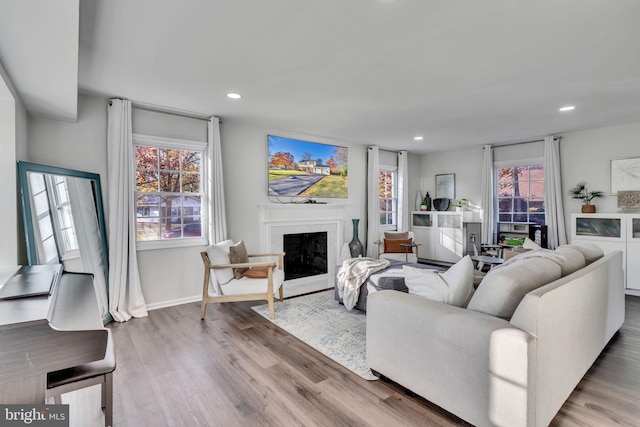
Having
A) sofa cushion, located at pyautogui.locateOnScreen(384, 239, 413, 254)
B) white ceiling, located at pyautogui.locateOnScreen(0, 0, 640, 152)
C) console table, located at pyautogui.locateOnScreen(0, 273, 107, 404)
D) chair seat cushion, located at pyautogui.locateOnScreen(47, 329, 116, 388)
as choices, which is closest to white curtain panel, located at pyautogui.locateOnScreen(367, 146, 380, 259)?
sofa cushion, located at pyautogui.locateOnScreen(384, 239, 413, 254)

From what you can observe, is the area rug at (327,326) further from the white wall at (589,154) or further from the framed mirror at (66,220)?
the white wall at (589,154)

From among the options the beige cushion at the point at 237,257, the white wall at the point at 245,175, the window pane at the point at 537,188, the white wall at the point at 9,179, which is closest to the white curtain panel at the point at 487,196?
the window pane at the point at 537,188

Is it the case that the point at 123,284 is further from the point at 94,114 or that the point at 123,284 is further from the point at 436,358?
the point at 436,358

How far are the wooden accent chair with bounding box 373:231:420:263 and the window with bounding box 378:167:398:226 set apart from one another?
2.44 ft

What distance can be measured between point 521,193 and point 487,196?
59 centimetres

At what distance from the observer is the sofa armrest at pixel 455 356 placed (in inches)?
58.6

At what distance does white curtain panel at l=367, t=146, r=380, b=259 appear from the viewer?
6184mm

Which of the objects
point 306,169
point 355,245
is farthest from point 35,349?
point 355,245

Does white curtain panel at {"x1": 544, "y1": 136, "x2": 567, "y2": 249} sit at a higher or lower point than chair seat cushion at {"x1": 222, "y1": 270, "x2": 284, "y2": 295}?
higher

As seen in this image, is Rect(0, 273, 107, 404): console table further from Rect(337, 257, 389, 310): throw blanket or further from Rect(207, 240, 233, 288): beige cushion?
Rect(337, 257, 389, 310): throw blanket

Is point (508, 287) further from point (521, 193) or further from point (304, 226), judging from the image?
point (521, 193)

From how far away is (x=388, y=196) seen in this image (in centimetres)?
692

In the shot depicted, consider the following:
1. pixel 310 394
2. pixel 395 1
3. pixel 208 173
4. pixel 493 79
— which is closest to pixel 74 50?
pixel 395 1

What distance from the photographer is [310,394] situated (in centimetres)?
211
